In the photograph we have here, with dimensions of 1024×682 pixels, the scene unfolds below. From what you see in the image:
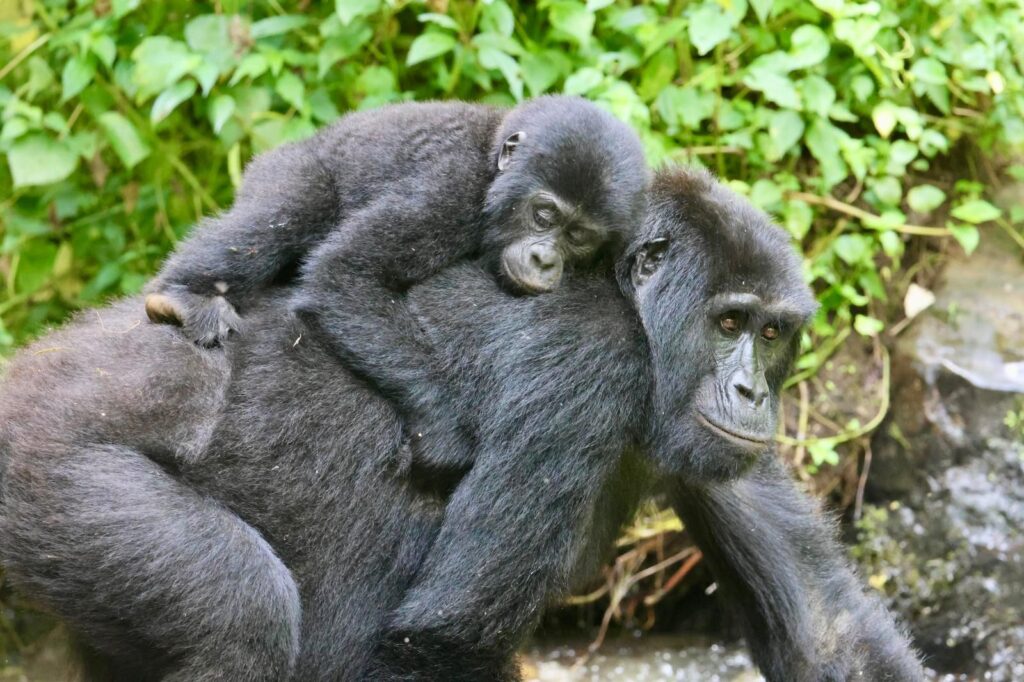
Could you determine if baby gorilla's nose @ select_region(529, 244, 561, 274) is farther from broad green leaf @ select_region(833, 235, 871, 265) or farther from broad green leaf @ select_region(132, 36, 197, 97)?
broad green leaf @ select_region(833, 235, 871, 265)

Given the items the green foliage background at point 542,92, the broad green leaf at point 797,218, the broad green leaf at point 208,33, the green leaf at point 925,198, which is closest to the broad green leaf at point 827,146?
the green foliage background at point 542,92

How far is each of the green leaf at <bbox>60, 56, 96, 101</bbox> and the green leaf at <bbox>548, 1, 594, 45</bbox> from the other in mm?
2121

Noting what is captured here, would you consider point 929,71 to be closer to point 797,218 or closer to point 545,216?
point 797,218

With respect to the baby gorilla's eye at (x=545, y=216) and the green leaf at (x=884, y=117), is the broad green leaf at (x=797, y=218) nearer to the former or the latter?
the green leaf at (x=884, y=117)

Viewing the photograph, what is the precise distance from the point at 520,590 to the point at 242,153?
332 centimetres

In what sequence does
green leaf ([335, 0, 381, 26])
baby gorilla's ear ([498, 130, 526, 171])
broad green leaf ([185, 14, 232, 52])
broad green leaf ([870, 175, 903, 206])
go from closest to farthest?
baby gorilla's ear ([498, 130, 526, 171])
green leaf ([335, 0, 381, 26])
broad green leaf ([185, 14, 232, 52])
broad green leaf ([870, 175, 903, 206])

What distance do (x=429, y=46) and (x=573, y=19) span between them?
643mm

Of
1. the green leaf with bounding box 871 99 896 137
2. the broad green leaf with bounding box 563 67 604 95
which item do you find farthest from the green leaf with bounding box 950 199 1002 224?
the broad green leaf with bounding box 563 67 604 95

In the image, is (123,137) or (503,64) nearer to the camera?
(503,64)

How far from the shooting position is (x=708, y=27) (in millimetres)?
5336

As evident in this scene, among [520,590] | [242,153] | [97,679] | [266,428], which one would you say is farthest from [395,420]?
[242,153]

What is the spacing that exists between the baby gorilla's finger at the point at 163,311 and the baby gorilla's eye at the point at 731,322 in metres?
1.64

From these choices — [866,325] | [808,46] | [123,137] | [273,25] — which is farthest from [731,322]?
[123,137]

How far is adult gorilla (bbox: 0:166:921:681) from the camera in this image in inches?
128
